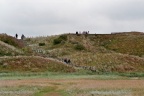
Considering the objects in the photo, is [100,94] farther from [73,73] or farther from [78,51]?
[78,51]

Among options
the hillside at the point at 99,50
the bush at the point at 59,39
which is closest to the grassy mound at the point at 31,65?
the hillside at the point at 99,50

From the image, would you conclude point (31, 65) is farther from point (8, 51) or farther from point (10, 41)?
point (10, 41)

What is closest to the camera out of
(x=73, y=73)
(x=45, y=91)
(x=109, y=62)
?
(x=45, y=91)

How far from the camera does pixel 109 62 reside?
8719 centimetres

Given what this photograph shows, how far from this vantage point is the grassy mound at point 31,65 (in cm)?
7944

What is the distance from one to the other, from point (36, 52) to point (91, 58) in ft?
55.0

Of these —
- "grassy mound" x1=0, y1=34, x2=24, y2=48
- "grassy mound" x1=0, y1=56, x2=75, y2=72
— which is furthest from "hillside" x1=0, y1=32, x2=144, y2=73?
"grassy mound" x1=0, y1=34, x2=24, y2=48

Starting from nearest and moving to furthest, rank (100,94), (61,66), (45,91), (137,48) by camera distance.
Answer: (100,94) < (45,91) < (61,66) < (137,48)

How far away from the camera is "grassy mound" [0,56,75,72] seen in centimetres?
7944

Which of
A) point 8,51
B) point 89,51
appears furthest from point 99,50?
point 8,51

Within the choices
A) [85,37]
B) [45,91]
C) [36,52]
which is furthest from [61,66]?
[85,37]

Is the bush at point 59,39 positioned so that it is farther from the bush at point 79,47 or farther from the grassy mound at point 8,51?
the grassy mound at point 8,51

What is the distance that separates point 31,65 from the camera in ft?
266

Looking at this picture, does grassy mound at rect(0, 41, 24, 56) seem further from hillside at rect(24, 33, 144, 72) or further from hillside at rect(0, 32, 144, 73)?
hillside at rect(24, 33, 144, 72)
